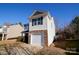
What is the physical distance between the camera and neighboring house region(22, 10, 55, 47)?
4566 mm

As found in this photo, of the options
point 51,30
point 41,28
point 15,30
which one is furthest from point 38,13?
point 15,30

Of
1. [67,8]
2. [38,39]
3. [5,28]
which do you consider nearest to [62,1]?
[67,8]

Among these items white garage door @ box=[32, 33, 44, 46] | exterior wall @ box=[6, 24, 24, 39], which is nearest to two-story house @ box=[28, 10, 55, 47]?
white garage door @ box=[32, 33, 44, 46]

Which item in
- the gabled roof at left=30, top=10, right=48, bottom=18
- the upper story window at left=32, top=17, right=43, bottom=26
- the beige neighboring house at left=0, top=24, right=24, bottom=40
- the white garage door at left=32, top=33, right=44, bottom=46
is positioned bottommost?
the white garage door at left=32, top=33, right=44, bottom=46

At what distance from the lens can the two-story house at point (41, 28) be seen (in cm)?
457

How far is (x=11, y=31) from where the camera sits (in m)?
4.62

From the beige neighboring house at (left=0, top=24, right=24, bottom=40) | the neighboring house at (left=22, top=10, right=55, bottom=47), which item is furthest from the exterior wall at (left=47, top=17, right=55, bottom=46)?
the beige neighboring house at (left=0, top=24, right=24, bottom=40)

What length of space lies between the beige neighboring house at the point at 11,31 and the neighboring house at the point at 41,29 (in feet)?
0.63

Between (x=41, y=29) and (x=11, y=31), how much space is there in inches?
20.7

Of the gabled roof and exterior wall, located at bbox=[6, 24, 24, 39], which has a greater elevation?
the gabled roof

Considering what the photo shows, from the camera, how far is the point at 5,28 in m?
4.61

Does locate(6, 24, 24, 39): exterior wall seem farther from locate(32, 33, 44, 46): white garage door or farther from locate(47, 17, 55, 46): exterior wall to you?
locate(47, 17, 55, 46): exterior wall

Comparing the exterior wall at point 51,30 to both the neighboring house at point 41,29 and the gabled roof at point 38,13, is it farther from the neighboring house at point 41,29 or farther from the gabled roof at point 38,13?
the gabled roof at point 38,13
